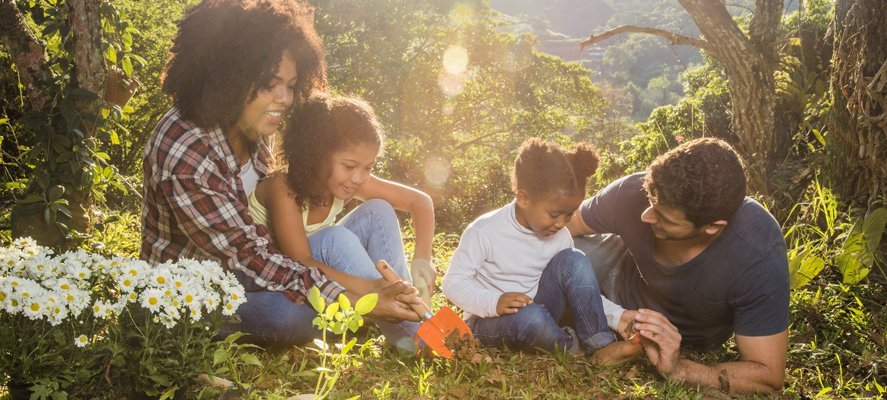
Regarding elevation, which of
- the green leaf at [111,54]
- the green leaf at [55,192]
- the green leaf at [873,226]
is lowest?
the green leaf at [873,226]

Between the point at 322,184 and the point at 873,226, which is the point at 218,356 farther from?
the point at 873,226

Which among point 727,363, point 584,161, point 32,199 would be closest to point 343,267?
point 584,161

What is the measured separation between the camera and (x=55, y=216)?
3.29 m

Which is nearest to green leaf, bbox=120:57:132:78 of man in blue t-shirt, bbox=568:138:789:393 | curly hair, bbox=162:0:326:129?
curly hair, bbox=162:0:326:129

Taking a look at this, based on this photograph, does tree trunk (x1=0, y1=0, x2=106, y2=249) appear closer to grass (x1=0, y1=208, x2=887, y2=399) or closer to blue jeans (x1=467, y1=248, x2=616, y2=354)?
grass (x1=0, y1=208, x2=887, y2=399)

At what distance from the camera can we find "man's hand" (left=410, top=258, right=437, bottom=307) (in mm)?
3025

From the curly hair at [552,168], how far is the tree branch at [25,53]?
7.83 ft

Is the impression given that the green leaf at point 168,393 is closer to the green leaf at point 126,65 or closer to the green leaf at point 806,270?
the green leaf at point 126,65

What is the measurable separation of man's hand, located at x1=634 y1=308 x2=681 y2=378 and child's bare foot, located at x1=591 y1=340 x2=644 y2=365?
7 cm

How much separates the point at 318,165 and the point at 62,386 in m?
1.16

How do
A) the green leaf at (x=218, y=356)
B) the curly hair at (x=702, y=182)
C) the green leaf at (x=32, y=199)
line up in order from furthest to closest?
the green leaf at (x=32, y=199)
the curly hair at (x=702, y=182)
the green leaf at (x=218, y=356)

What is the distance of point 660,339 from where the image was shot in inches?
101

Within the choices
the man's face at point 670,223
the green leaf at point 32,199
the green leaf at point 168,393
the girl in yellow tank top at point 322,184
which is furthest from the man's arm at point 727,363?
the green leaf at point 32,199

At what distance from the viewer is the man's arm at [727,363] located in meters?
2.50
